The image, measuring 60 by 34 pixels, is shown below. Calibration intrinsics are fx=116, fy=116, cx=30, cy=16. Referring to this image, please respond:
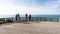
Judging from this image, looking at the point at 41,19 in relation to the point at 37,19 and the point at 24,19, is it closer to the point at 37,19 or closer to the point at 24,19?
the point at 37,19

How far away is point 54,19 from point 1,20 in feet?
36.8

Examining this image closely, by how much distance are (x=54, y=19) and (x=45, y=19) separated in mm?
1974

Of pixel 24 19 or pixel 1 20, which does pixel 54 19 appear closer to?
pixel 24 19

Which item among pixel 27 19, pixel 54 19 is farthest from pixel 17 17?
pixel 54 19

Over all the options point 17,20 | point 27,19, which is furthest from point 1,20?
point 27,19

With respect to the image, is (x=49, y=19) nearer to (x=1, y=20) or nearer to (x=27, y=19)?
(x=27, y=19)

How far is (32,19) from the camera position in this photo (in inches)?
995

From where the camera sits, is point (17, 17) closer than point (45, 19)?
Yes

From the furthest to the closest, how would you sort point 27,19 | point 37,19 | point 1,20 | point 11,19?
1. point 37,19
2. point 11,19
3. point 27,19
4. point 1,20

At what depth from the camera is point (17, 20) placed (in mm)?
21891

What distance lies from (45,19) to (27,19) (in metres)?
A: 5.12

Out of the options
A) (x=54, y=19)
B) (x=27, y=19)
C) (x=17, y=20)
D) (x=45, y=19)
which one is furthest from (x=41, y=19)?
(x=17, y=20)

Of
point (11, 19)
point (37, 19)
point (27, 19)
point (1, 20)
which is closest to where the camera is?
point (1, 20)

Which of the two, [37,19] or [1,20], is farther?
[37,19]
